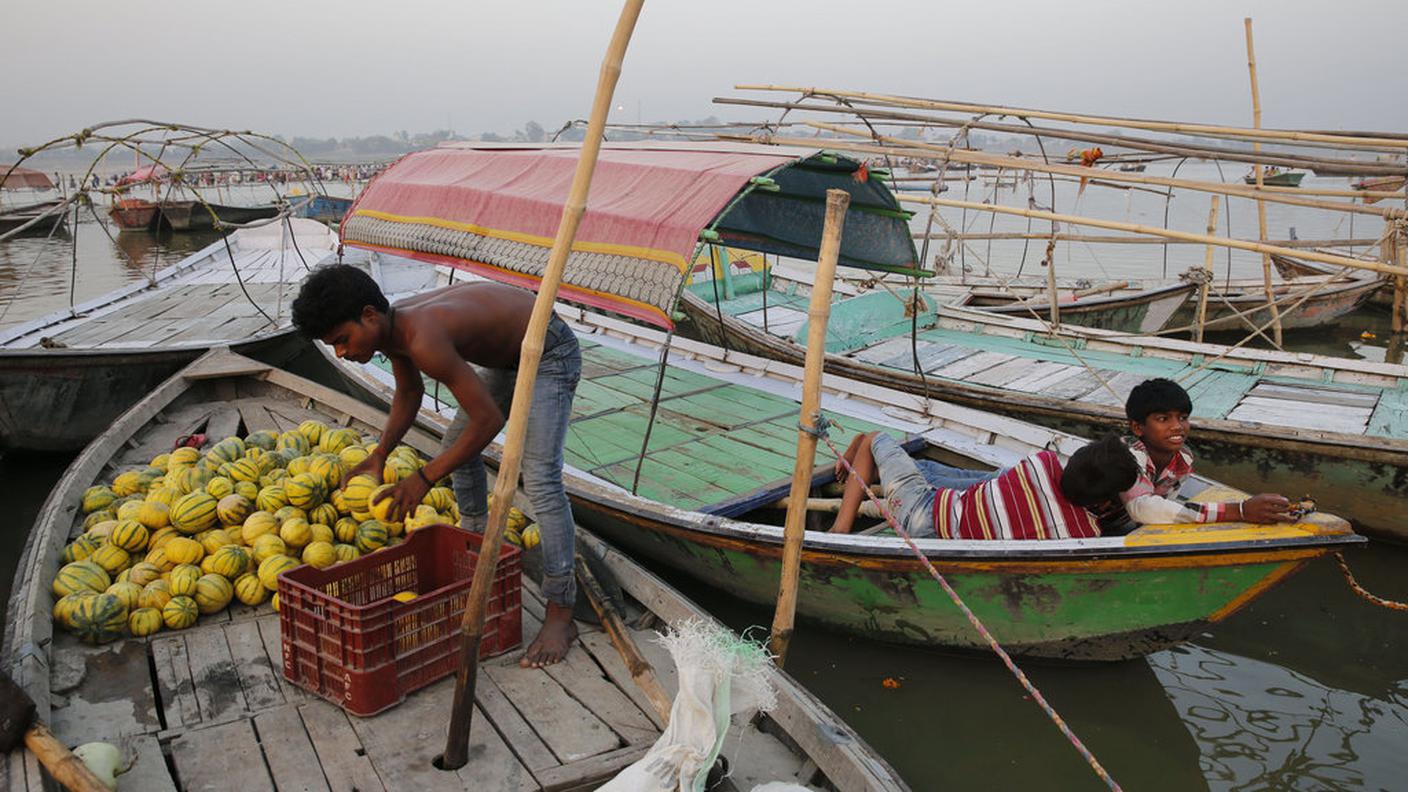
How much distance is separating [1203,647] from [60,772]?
5.28m

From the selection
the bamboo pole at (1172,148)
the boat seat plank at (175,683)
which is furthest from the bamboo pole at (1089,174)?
the boat seat plank at (175,683)

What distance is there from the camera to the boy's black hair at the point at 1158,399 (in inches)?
161

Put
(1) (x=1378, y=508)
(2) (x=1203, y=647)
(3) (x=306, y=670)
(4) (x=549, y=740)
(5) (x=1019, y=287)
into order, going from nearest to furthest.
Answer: (4) (x=549, y=740)
(3) (x=306, y=670)
(2) (x=1203, y=647)
(1) (x=1378, y=508)
(5) (x=1019, y=287)

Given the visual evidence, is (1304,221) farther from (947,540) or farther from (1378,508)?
(947,540)

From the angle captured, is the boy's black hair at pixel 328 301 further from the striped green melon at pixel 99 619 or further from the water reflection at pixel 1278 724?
the water reflection at pixel 1278 724

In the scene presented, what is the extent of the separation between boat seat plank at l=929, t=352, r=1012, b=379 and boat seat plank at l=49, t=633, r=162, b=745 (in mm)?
6249

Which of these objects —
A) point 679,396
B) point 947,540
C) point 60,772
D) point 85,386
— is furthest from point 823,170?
point 85,386

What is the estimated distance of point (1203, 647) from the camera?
5.22m

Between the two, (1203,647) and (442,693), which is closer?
(442,693)

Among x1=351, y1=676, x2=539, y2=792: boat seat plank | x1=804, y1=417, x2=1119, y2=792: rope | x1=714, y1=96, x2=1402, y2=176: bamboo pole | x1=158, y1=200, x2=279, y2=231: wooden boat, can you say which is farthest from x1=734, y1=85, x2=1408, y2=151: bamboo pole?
x1=158, y1=200, x2=279, y2=231: wooden boat

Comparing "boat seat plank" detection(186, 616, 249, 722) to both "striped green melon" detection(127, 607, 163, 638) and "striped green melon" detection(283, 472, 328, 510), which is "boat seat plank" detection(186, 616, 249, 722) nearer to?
"striped green melon" detection(127, 607, 163, 638)

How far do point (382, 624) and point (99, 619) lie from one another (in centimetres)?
128

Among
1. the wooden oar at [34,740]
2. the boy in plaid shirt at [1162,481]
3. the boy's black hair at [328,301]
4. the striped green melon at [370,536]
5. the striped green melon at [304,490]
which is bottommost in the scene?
the striped green melon at [370,536]

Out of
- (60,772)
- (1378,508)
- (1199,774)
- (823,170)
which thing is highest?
(823,170)
